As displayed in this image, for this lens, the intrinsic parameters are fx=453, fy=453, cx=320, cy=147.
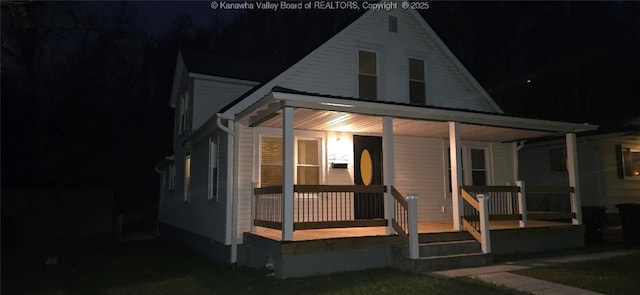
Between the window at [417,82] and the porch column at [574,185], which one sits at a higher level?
the window at [417,82]

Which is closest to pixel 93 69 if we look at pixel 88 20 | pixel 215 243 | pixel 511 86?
pixel 88 20

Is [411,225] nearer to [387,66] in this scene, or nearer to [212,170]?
[387,66]

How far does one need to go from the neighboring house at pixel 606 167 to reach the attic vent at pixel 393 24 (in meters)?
7.17

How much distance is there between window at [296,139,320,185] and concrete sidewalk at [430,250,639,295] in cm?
367

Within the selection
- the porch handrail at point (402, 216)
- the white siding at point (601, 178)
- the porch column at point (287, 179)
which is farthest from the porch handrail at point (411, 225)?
the white siding at point (601, 178)

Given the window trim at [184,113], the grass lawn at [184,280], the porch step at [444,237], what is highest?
the window trim at [184,113]

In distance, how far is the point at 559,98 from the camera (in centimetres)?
2469

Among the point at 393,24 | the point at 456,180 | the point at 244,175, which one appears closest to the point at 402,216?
the point at 456,180

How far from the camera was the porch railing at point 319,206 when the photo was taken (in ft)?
25.1

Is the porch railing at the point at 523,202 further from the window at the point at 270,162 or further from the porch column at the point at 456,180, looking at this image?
the window at the point at 270,162

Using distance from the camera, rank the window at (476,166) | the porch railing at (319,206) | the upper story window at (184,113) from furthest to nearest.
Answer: the upper story window at (184,113) < the window at (476,166) < the porch railing at (319,206)

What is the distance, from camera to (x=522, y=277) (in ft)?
22.5

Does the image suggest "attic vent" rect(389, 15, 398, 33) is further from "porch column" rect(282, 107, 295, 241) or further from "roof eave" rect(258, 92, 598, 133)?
"porch column" rect(282, 107, 295, 241)

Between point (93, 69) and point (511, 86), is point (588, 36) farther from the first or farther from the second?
point (93, 69)
